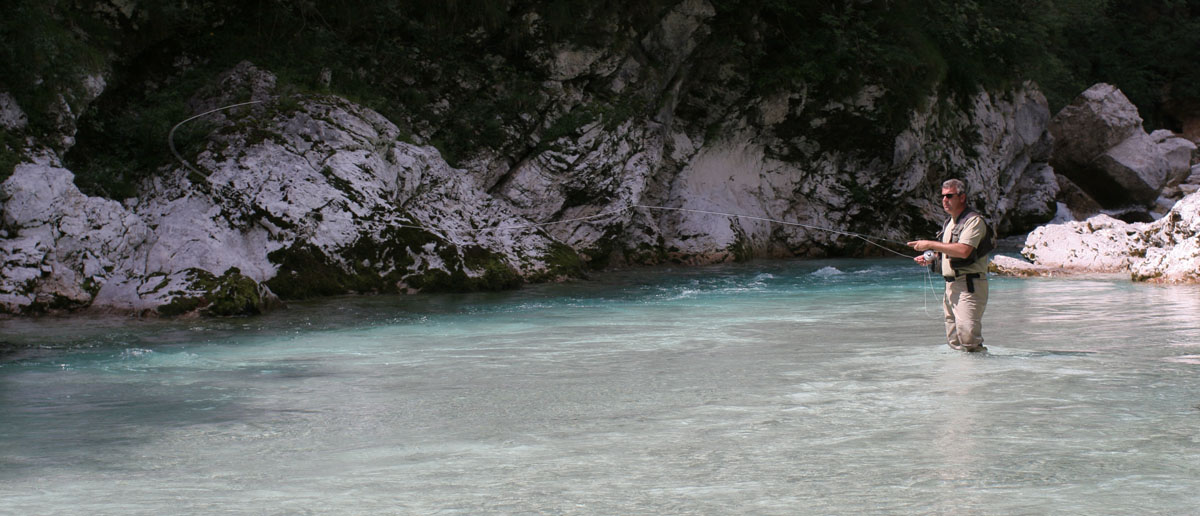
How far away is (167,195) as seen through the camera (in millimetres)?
13156

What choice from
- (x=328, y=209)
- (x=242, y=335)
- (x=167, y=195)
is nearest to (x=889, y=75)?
(x=328, y=209)

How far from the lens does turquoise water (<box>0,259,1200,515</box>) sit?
4.22 metres

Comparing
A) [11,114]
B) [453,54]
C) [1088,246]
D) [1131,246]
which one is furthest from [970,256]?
[453,54]

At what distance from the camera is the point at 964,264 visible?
25.1 feet

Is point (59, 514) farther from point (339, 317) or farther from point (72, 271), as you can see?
point (72, 271)

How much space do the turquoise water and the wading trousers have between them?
0.63ft

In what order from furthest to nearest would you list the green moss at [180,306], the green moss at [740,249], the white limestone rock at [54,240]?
the green moss at [740,249], the white limestone rock at [54,240], the green moss at [180,306]

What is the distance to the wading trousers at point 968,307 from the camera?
7.62 meters

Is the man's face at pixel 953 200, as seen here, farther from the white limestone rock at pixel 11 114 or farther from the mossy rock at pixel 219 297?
the white limestone rock at pixel 11 114

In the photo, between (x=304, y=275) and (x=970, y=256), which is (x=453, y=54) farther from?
(x=970, y=256)

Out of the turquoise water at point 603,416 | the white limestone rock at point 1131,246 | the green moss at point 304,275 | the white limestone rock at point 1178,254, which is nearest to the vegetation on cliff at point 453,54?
the green moss at point 304,275

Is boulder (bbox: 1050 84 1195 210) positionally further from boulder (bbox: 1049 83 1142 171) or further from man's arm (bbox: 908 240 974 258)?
man's arm (bbox: 908 240 974 258)

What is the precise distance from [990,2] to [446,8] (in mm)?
13012

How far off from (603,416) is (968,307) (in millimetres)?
3200
